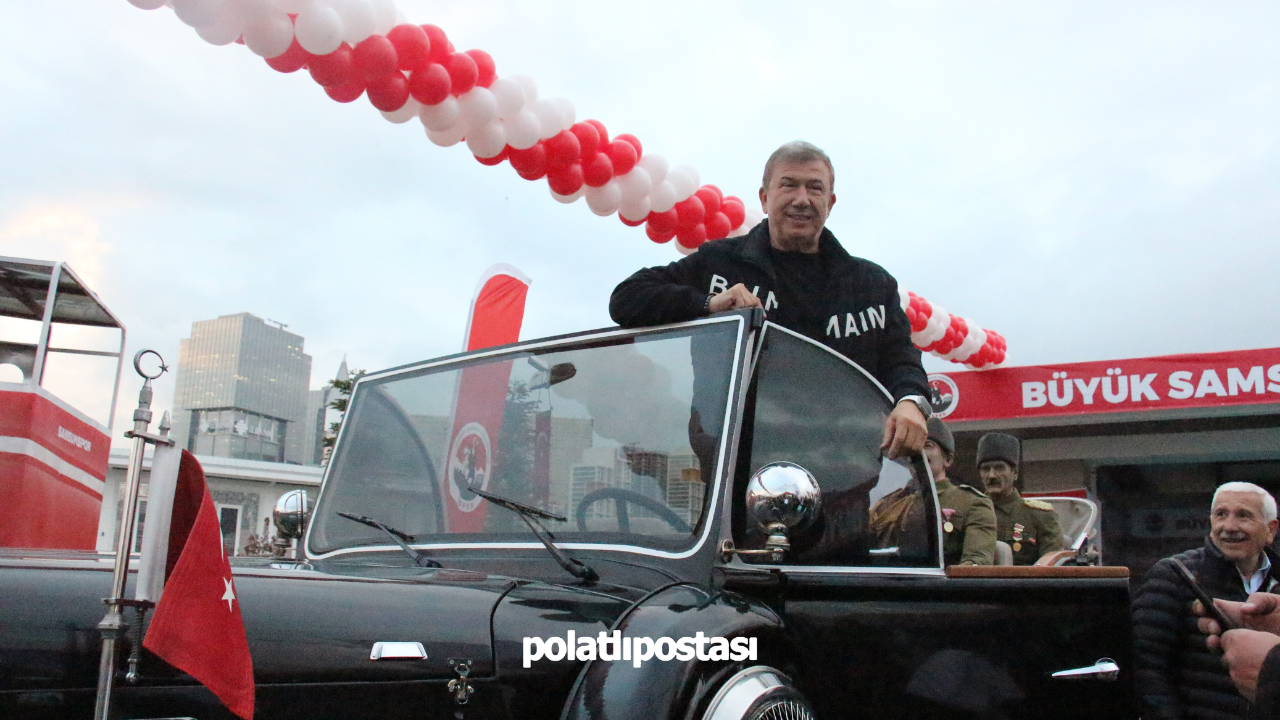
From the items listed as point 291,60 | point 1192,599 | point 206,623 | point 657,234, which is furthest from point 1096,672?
point 657,234

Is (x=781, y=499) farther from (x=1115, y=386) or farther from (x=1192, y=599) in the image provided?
(x=1115, y=386)

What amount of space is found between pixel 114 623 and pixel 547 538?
108 centimetres

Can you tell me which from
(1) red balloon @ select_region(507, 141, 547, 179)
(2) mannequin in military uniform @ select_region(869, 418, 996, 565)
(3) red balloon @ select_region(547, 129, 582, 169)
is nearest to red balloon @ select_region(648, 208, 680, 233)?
(3) red balloon @ select_region(547, 129, 582, 169)

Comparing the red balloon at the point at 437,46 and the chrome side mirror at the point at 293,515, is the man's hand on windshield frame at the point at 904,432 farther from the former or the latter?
the red balloon at the point at 437,46

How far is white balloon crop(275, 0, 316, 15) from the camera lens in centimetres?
468

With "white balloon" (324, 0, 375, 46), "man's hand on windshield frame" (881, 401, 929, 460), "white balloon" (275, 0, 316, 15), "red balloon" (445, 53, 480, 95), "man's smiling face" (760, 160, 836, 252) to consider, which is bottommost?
"man's hand on windshield frame" (881, 401, 929, 460)

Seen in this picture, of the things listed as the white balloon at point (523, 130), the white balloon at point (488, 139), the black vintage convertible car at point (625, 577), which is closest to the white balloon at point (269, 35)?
the white balloon at point (488, 139)

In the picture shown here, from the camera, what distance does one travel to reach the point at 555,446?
98.7 inches

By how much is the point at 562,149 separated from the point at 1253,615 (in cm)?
482

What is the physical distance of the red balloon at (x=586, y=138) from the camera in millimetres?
6426

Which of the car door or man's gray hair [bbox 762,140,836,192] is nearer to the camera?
the car door

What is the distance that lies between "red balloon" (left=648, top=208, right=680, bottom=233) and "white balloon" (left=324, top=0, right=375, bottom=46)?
8.56ft

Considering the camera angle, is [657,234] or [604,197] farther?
[657,234]

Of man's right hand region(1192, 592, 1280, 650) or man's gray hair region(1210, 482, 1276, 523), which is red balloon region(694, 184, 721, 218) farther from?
man's right hand region(1192, 592, 1280, 650)
